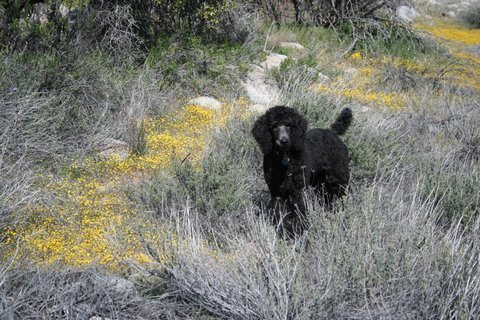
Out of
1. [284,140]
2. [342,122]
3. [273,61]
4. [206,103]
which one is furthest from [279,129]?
[273,61]

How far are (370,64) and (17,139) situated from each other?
824cm

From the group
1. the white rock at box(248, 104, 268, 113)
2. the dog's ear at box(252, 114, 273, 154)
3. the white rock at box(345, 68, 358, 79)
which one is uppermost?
the dog's ear at box(252, 114, 273, 154)

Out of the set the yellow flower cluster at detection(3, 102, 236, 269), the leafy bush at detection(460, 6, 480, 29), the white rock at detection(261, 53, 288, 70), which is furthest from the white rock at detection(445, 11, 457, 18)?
the yellow flower cluster at detection(3, 102, 236, 269)

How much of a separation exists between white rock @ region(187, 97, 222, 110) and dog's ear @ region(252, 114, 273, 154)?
11.6 ft

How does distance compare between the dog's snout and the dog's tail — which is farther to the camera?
the dog's tail

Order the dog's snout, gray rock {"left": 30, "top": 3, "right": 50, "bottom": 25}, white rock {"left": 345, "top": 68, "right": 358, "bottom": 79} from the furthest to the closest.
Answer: white rock {"left": 345, "top": 68, "right": 358, "bottom": 79} < gray rock {"left": 30, "top": 3, "right": 50, "bottom": 25} < the dog's snout

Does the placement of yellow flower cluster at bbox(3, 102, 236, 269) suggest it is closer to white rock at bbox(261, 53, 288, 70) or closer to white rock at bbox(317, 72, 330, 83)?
white rock at bbox(317, 72, 330, 83)

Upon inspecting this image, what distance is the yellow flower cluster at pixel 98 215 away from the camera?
179 inches

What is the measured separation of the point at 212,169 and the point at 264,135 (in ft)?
2.77

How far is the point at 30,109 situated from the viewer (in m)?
6.66

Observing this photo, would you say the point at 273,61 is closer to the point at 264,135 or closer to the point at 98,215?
the point at 264,135

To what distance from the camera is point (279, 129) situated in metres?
5.20

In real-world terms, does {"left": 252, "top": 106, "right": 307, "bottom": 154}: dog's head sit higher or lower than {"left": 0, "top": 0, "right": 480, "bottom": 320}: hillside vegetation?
higher

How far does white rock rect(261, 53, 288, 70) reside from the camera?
10.6 m
